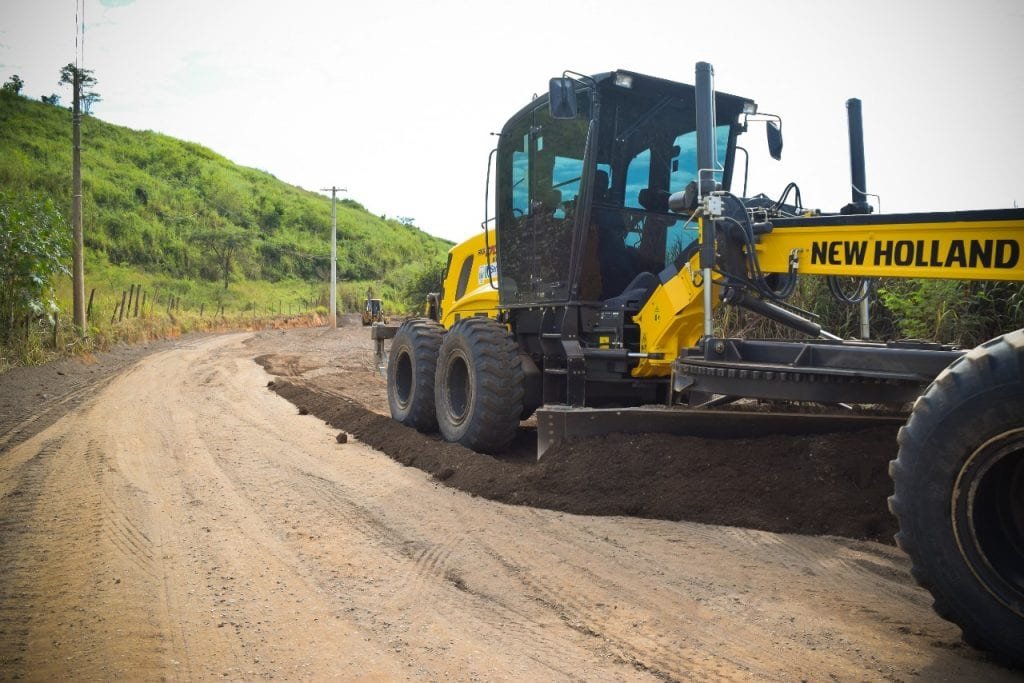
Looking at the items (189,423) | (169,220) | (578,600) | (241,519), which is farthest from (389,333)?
(169,220)

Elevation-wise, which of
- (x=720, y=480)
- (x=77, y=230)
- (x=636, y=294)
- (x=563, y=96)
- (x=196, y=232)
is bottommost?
(x=720, y=480)

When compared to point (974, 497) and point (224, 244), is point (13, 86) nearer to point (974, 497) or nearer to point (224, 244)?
point (224, 244)

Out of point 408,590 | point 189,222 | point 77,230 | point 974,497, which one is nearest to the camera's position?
point 974,497

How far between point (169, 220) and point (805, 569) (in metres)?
64.2

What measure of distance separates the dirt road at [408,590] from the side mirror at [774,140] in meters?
3.20

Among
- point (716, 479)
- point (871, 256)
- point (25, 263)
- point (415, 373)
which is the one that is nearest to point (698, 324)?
point (716, 479)

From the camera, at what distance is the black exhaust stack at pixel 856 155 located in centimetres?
596

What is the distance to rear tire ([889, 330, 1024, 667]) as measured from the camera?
2.79 meters

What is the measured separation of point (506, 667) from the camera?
118 inches

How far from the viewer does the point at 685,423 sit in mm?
5430

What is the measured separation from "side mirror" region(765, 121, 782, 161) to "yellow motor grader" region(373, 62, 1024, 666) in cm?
1

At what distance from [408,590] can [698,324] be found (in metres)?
3.12

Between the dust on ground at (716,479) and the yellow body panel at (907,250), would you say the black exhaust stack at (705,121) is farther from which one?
the dust on ground at (716,479)

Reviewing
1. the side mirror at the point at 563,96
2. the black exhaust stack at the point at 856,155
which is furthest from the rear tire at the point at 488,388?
the black exhaust stack at the point at 856,155
